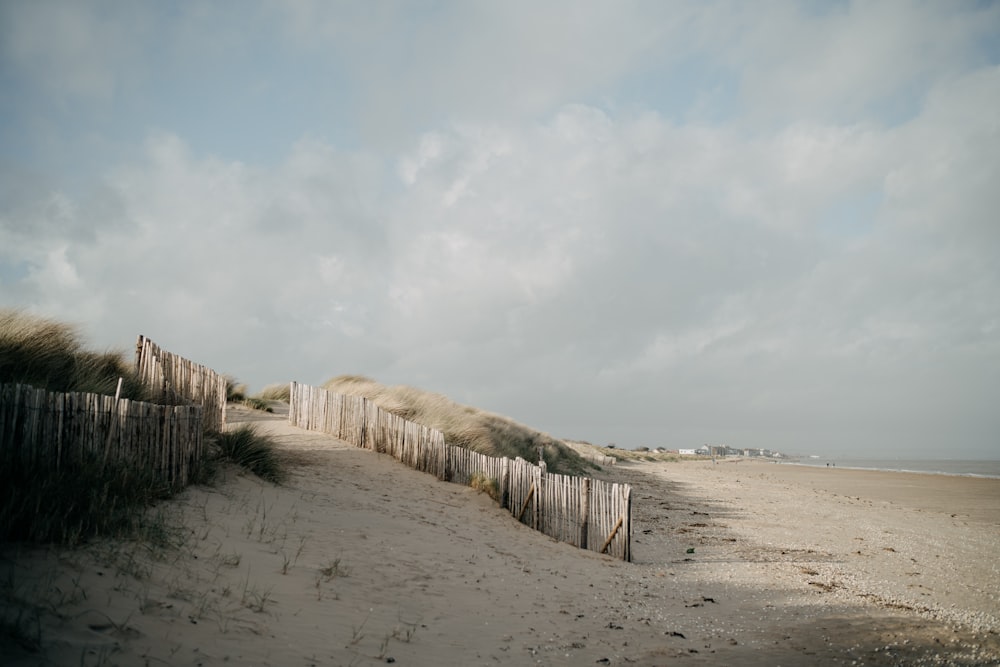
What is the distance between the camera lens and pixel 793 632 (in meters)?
5.78

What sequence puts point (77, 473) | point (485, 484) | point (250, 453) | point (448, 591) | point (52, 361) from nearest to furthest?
1. point (77, 473)
2. point (448, 591)
3. point (52, 361)
4. point (250, 453)
5. point (485, 484)

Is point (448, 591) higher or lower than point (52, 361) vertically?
lower

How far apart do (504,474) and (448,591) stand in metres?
5.36

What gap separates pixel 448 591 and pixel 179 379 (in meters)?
7.77

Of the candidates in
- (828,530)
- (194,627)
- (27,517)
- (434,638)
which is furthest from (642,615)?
(828,530)

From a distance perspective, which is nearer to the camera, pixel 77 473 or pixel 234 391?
pixel 77 473

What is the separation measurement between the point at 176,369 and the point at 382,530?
5.97m

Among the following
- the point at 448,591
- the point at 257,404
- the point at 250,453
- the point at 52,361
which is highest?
the point at 52,361

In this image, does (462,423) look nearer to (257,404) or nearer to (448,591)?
(257,404)

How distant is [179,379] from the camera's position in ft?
36.6

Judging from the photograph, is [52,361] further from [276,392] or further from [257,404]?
[276,392]

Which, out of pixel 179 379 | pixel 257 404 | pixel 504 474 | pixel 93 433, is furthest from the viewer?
pixel 257 404

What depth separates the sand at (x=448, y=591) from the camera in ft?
13.1

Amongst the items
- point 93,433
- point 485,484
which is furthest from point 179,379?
point 485,484
